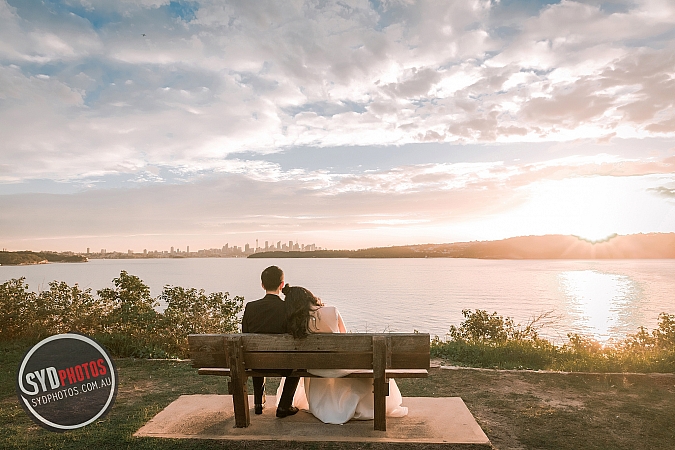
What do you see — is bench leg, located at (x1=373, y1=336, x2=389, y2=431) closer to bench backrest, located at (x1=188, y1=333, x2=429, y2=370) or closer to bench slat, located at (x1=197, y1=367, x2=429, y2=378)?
bench backrest, located at (x1=188, y1=333, x2=429, y2=370)

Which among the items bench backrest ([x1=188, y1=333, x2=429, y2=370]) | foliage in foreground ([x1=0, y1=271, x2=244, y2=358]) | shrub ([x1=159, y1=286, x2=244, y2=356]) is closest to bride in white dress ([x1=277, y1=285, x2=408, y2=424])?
bench backrest ([x1=188, y1=333, x2=429, y2=370])

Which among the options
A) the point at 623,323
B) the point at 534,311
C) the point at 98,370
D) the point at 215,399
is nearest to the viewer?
the point at 215,399

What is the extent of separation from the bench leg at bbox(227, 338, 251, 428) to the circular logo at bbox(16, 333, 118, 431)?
1920 millimetres

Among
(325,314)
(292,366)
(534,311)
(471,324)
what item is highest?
(325,314)

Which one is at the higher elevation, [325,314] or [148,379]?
[325,314]

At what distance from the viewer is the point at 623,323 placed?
Answer: 89.5ft

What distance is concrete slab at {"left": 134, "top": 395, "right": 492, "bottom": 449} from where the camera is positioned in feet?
15.2

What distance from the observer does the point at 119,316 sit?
1051cm

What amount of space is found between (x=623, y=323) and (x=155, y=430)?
28.3 meters

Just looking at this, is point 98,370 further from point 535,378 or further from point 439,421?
point 535,378

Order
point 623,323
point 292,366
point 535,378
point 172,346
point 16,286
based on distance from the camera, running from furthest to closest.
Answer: point 623,323 < point 16,286 < point 172,346 < point 535,378 < point 292,366

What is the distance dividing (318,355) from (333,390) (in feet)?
2.22

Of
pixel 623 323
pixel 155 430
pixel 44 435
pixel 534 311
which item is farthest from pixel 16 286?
pixel 534 311

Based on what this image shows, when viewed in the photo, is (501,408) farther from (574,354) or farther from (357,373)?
(574,354)
